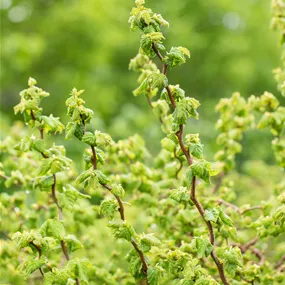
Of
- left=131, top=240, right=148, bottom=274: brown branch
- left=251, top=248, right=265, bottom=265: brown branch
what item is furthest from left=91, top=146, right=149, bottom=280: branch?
left=251, top=248, right=265, bottom=265: brown branch

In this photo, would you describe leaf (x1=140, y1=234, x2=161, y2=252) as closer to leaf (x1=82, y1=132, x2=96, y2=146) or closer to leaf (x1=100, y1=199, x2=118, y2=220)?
leaf (x1=100, y1=199, x2=118, y2=220)

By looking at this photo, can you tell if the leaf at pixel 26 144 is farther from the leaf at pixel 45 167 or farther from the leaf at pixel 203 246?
the leaf at pixel 203 246

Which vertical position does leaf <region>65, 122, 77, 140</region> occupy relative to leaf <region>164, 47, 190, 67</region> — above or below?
below

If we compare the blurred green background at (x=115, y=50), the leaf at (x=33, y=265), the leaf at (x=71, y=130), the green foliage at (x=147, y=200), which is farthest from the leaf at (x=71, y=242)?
the blurred green background at (x=115, y=50)

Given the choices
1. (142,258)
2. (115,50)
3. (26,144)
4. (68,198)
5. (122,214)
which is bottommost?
(142,258)

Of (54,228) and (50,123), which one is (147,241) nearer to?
(54,228)

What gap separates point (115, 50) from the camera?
54.3 feet

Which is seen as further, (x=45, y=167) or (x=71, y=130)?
(x=45, y=167)

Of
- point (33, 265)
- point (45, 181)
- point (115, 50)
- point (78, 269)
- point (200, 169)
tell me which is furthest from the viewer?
point (115, 50)

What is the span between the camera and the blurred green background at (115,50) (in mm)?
14086

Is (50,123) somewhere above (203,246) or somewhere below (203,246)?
above

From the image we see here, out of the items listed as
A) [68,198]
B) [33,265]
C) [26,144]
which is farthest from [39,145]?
[33,265]

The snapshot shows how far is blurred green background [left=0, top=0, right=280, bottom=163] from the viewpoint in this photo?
555 inches

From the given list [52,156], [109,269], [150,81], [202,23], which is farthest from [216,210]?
[202,23]
